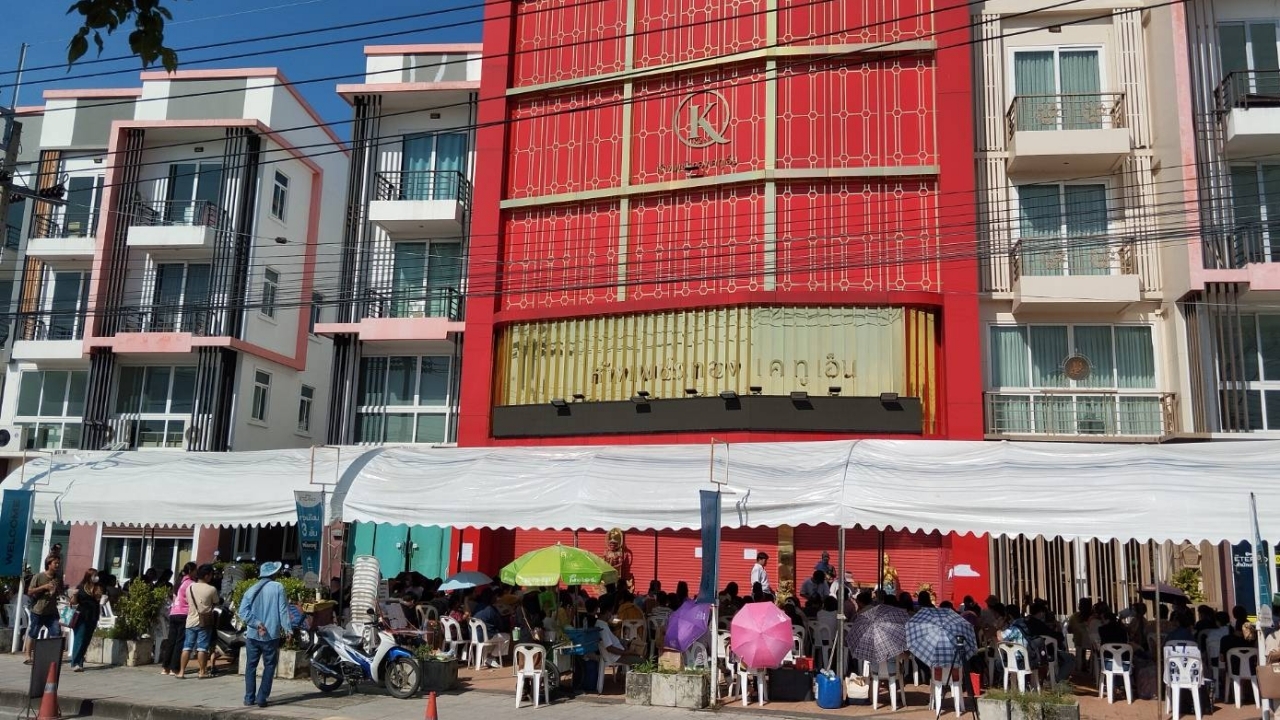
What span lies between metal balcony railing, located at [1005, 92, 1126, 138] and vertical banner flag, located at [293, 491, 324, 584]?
14503mm

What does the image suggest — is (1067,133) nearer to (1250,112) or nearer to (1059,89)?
(1059,89)

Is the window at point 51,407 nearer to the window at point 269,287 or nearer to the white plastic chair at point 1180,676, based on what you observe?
the window at point 269,287

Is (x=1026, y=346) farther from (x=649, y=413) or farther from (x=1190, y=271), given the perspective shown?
(x=649, y=413)

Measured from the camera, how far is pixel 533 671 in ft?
40.7

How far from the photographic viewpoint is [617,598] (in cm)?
1527

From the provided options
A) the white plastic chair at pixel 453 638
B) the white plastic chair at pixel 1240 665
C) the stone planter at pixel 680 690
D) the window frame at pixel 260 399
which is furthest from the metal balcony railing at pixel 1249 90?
the window frame at pixel 260 399

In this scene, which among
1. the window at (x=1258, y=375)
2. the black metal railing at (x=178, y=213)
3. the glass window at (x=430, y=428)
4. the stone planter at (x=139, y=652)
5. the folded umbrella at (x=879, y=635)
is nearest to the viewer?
the folded umbrella at (x=879, y=635)

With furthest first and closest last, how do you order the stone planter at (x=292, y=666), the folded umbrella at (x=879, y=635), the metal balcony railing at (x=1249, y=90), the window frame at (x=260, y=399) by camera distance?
1. the window frame at (x=260, y=399)
2. the metal balcony railing at (x=1249, y=90)
3. the stone planter at (x=292, y=666)
4. the folded umbrella at (x=879, y=635)

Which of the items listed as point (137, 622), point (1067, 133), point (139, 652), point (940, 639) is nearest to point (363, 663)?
point (137, 622)

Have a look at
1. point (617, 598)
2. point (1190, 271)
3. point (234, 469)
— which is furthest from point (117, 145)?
point (1190, 271)

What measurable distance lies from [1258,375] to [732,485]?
37.2 feet

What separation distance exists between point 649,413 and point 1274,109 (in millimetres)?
12780

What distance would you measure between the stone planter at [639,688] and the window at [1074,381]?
9307 millimetres

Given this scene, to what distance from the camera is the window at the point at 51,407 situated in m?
26.5
